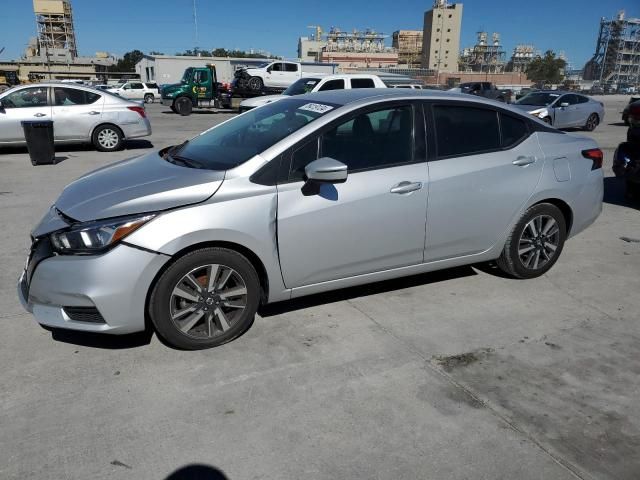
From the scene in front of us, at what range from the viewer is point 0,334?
11.7ft

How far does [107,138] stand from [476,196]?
993 cm

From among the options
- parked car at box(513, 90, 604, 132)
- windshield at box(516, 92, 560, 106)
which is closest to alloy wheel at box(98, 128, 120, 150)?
parked car at box(513, 90, 604, 132)

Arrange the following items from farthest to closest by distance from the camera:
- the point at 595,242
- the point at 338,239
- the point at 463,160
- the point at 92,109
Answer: the point at 92,109 < the point at 595,242 < the point at 463,160 < the point at 338,239

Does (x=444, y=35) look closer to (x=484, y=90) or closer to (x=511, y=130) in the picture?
(x=484, y=90)

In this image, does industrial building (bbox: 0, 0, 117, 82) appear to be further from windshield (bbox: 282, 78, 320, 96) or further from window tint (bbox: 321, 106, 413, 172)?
window tint (bbox: 321, 106, 413, 172)

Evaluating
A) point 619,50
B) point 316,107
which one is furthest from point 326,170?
point 619,50

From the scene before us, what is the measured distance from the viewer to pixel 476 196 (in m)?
4.05

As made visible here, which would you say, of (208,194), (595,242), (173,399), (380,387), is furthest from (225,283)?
(595,242)

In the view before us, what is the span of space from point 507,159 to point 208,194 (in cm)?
252

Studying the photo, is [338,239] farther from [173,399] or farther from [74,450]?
[74,450]

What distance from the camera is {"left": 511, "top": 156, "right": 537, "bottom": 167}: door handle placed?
167 inches

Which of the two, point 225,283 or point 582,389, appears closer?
point 582,389

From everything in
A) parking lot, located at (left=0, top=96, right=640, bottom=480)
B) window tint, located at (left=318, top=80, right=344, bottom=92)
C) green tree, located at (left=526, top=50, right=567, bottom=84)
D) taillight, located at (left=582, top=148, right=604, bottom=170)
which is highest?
green tree, located at (left=526, top=50, right=567, bottom=84)

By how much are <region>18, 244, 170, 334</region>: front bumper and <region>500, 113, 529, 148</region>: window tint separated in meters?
2.97
